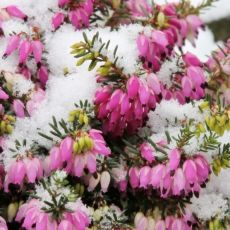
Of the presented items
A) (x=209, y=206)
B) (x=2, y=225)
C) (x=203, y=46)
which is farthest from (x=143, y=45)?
(x=203, y=46)

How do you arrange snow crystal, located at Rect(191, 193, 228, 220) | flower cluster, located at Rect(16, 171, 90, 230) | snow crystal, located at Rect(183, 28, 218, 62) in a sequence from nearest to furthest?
flower cluster, located at Rect(16, 171, 90, 230), snow crystal, located at Rect(191, 193, 228, 220), snow crystal, located at Rect(183, 28, 218, 62)

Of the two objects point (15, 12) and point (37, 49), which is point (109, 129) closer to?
point (37, 49)

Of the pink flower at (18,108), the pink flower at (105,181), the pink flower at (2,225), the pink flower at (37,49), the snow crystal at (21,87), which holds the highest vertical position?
the pink flower at (37,49)

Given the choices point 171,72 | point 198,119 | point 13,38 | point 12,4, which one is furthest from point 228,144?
point 12,4

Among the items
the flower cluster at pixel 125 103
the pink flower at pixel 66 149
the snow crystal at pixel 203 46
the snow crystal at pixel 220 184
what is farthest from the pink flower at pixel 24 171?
the snow crystal at pixel 203 46

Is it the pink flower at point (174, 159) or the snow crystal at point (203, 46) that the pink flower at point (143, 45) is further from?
the snow crystal at point (203, 46)

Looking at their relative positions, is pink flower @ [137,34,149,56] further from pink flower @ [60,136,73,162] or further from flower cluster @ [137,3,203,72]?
pink flower @ [60,136,73,162]

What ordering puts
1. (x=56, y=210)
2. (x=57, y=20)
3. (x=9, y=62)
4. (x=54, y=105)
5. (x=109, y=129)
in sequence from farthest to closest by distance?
(x=57, y=20) → (x=9, y=62) → (x=54, y=105) → (x=109, y=129) → (x=56, y=210)

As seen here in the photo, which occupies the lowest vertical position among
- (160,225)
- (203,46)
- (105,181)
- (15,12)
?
(203,46)

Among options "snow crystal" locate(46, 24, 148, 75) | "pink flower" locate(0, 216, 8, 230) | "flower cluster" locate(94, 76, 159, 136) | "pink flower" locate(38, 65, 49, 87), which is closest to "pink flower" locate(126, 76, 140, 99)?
"flower cluster" locate(94, 76, 159, 136)

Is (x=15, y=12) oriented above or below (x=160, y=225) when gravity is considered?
above
